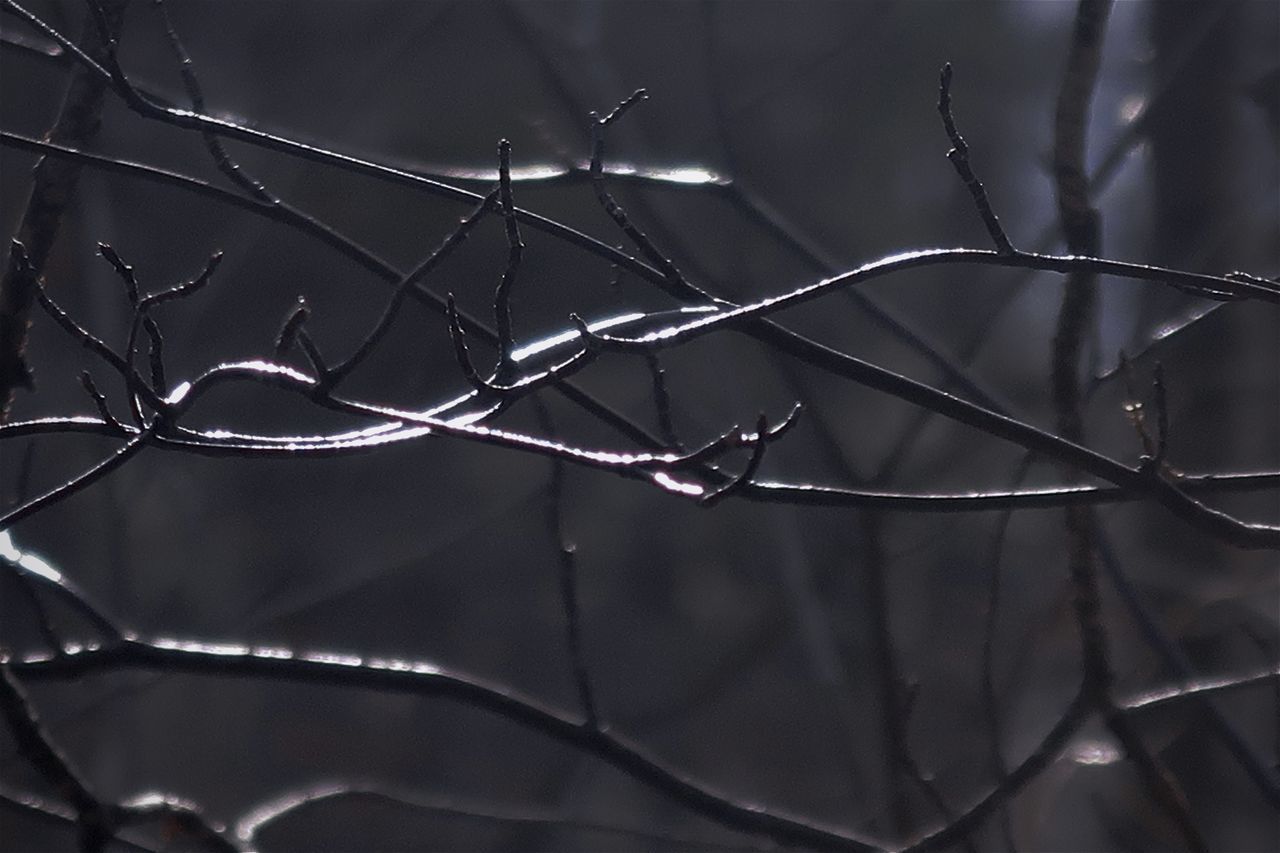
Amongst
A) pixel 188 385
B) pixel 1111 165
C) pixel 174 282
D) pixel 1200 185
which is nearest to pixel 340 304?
pixel 174 282

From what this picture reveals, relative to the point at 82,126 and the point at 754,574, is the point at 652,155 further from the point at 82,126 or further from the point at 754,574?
the point at 754,574

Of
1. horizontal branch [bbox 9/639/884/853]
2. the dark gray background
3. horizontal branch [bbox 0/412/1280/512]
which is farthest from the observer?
the dark gray background

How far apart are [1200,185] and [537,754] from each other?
3417mm

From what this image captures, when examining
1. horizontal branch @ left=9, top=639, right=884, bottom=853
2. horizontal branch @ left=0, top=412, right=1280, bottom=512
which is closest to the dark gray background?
horizontal branch @ left=9, top=639, right=884, bottom=853

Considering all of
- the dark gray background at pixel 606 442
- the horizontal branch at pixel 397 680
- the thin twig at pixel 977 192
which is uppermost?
the dark gray background at pixel 606 442

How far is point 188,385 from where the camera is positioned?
536 millimetres

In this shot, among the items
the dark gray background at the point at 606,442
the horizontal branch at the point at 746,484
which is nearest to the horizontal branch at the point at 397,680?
the horizontal branch at the point at 746,484

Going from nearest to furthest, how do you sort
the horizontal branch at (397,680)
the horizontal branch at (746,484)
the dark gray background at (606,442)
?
the horizontal branch at (746,484) → the horizontal branch at (397,680) → the dark gray background at (606,442)

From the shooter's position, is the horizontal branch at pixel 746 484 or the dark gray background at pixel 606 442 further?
the dark gray background at pixel 606 442

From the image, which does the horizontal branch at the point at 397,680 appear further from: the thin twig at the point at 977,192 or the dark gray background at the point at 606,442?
the dark gray background at the point at 606,442

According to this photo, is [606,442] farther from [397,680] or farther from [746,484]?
[746,484]

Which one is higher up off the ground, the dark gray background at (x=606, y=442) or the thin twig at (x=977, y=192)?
the dark gray background at (x=606, y=442)

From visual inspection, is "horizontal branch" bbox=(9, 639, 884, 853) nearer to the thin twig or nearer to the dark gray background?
the thin twig

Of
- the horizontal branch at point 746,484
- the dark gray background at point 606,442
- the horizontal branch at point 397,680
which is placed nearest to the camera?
the horizontal branch at point 746,484
